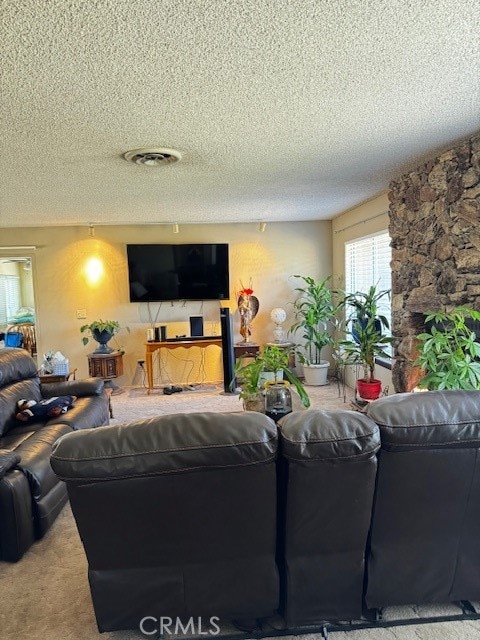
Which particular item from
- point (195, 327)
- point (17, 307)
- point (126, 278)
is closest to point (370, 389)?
point (195, 327)

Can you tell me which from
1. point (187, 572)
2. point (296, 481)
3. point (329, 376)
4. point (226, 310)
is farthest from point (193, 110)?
point (329, 376)

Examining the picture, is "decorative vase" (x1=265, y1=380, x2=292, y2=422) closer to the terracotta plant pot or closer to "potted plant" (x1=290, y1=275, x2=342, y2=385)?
the terracotta plant pot

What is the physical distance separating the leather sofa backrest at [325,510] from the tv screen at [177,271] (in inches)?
175

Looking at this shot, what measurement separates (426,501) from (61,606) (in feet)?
5.23

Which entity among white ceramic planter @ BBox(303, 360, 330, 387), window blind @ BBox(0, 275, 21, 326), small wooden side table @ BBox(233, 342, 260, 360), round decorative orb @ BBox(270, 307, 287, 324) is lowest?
white ceramic planter @ BBox(303, 360, 330, 387)

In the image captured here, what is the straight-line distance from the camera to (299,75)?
70.7 inches

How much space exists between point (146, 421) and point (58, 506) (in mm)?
1542

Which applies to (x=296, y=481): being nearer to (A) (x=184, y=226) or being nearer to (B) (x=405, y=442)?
(B) (x=405, y=442)

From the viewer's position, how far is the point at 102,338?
5363mm

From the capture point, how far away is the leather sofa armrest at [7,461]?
2.05 metres

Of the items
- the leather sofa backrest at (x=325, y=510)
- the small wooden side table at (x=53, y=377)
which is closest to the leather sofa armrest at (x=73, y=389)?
the small wooden side table at (x=53, y=377)

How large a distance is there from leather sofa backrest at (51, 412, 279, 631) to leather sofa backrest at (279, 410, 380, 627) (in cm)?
6

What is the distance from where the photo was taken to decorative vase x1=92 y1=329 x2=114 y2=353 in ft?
17.5

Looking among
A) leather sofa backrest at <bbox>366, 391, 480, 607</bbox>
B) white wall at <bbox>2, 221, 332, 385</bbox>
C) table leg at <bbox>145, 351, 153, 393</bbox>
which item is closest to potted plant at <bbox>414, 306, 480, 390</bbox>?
leather sofa backrest at <bbox>366, 391, 480, 607</bbox>
